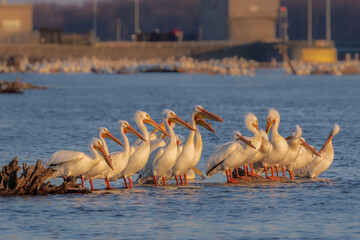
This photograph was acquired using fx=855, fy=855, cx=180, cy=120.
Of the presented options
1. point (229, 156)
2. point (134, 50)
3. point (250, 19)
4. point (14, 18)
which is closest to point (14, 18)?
point (14, 18)

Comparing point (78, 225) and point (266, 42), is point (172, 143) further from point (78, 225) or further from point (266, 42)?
point (266, 42)

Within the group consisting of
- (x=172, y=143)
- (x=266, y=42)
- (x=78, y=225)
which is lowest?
(x=78, y=225)

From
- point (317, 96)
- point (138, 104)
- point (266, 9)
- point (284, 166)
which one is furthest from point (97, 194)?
point (266, 9)

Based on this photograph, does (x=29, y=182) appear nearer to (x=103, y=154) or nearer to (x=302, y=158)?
(x=103, y=154)

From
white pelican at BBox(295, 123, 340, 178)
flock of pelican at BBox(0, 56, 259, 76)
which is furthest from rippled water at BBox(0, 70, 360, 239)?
flock of pelican at BBox(0, 56, 259, 76)

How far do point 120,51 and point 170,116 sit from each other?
83.4 metres

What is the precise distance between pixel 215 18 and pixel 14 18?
23.3 m

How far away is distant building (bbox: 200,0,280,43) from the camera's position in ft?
318

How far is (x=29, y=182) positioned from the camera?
1260 centimetres

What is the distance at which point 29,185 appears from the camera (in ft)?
41.6

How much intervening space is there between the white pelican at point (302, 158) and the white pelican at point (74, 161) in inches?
138

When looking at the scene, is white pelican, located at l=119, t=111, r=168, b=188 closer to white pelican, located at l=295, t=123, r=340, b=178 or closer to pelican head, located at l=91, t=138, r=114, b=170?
pelican head, located at l=91, t=138, r=114, b=170

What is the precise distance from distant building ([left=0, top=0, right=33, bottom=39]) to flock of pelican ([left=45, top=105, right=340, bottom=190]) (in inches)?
3068

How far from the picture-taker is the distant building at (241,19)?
9688 cm
